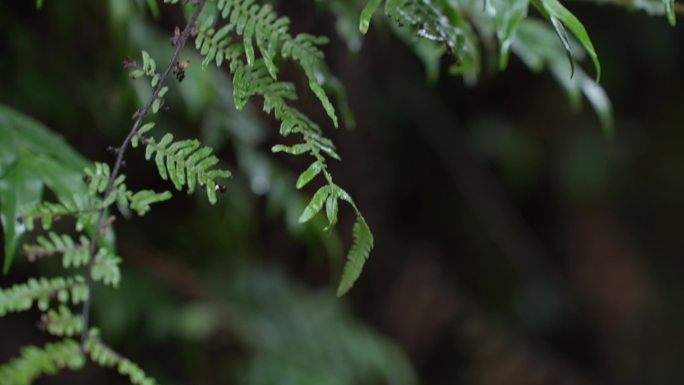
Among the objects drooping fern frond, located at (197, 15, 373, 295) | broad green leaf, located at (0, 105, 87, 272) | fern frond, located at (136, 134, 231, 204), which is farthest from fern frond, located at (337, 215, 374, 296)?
broad green leaf, located at (0, 105, 87, 272)

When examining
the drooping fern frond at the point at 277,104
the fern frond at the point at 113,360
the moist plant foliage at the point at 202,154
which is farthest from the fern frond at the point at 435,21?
the fern frond at the point at 113,360

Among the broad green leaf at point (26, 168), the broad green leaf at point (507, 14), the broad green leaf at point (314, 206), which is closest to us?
the broad green leaf at point (314, 206)

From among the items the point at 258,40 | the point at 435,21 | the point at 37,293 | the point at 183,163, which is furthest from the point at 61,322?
the point at 435,21

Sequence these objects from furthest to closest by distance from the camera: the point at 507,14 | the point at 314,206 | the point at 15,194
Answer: the point at 15,194 → the point at 507,14 → the point at 314,206

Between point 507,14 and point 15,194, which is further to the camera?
point 15,194

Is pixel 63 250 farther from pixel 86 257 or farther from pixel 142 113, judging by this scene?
pixel 142 113

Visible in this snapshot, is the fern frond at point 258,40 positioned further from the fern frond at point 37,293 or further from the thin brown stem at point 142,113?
the fern frond at point 37,293

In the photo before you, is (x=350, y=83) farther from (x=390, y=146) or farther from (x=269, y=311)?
(x=390, y=146)

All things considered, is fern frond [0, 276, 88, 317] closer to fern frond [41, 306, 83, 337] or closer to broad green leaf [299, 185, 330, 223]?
fern frond [41, 306, 83, 337]

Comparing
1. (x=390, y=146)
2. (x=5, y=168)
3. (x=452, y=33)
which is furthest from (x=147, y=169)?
(x=390, y=146)

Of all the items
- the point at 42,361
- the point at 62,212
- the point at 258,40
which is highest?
the point at 258,40

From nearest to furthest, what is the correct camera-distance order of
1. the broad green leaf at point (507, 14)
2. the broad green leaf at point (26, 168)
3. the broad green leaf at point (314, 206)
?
the broad green leaf at point (314, 206), the broad green leaf at point (507, 14), the broad green leaf at point (26, 168)
